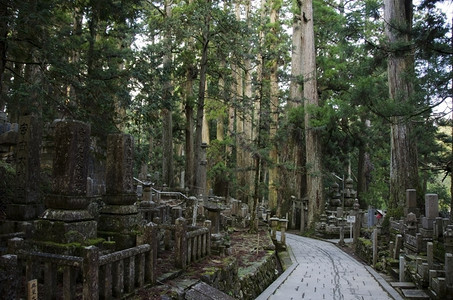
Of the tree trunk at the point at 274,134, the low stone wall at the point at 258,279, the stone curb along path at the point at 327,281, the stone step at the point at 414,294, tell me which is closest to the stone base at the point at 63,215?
the low stone wall at the point at 258,279

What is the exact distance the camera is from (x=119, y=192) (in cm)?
687

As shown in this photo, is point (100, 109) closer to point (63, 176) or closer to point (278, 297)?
point (63, 176)

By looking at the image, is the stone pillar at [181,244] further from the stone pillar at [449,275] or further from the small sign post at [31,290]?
the stone pillar at [449,275]

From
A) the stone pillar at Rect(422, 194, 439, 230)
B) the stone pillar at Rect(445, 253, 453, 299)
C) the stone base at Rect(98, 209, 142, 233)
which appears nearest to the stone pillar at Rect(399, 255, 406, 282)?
the stone pillar at Rect(422, 194, 439, 230)

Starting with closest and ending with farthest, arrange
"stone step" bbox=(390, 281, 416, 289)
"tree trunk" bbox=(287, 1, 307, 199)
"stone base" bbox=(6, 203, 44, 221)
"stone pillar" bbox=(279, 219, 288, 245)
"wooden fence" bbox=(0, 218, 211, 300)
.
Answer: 1. "wooden fence" bbox=(0, 218, 211, 300)
2. "stone base" bbox=(6, 203, 44, 221)
3. "stone step" bbox=(390, 281, 416, 289)
4. "stone pillar" bbox=(279, 219, 288, 245)
5. "tree trunk" bbox=(287, 1, 307, 199)

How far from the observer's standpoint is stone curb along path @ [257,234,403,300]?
7.78 m

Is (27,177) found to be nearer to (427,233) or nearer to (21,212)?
(21,212)

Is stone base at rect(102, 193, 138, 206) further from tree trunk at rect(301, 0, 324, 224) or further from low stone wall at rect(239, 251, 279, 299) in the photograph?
tree trunk at rect(301, 0, 324, 224)

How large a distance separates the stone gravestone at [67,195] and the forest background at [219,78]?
4.46 meters

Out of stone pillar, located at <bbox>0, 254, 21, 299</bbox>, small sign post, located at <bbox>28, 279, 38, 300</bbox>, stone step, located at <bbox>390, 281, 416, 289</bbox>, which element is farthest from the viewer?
stone step, located at <bbox>390, 281, 416, 289</bbox>

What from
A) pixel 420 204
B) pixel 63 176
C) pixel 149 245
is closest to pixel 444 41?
pixel 420 204

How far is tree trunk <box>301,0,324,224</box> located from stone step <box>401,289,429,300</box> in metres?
11.8

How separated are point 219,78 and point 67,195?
15.3 m

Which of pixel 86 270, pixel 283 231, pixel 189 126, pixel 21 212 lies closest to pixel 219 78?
pixel 189 126
